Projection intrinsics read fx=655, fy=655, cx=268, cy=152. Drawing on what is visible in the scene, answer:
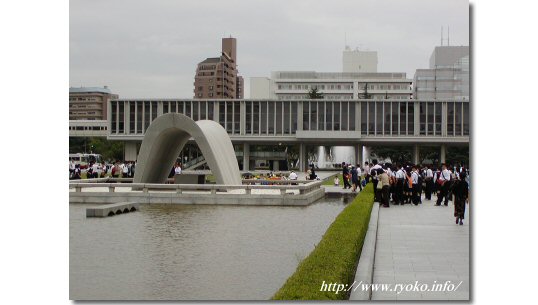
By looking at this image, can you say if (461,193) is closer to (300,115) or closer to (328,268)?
(328,268)

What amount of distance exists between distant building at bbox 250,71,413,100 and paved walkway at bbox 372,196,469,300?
2886 inches

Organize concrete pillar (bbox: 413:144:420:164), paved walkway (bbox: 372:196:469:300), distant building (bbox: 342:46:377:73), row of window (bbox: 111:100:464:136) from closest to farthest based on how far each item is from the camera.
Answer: paved walkway (bbox: 372:196:469:300)
distant building (bbox: 342:46:377:73)
concrete pillar (bbox: 413:144:420:164)
row of window (bbox: 111:100:464:136)

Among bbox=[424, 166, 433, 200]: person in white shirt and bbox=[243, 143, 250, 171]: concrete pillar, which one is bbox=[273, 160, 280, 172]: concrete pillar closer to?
bbox=[243, 143, 250, 171]: concrete pillar

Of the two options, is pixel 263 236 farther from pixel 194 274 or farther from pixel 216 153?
pixel 216 153

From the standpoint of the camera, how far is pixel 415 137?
63.1 meters

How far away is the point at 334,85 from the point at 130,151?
5433cm

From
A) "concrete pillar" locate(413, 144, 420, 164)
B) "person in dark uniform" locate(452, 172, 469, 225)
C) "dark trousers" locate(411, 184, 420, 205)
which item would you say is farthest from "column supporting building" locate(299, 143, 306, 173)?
"person in dark uniform" locate(452, 172, 469, 225)

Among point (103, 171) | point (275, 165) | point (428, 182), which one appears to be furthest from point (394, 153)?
point (428, 182)

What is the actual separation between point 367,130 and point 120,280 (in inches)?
2340

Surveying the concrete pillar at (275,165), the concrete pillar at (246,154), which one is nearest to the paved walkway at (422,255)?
the concrete pillar at (246,154)

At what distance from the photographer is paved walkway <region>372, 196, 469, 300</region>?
9.83 m

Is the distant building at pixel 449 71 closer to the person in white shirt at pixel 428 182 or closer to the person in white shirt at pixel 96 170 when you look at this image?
the person in white shirt at pixel 428 182

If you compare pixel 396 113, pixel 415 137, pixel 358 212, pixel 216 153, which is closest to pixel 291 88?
pixel 396 113

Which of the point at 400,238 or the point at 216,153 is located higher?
the point at 216,153
